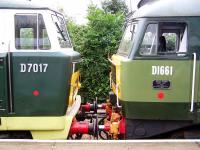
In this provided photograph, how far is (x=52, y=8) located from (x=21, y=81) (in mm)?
1329

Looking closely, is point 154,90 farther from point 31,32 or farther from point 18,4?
point 18,4

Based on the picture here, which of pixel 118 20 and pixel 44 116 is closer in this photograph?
pixel 44 116

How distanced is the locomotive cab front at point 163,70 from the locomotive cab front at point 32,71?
3.25 ft

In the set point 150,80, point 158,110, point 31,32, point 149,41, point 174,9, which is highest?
point 174,9

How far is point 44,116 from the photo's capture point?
6254 mm

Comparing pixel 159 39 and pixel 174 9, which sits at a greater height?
pixel 174 9

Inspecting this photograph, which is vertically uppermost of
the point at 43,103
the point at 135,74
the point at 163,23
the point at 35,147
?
the point at 163,23

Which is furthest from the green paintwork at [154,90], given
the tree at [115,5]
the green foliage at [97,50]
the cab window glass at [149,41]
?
the tree at [115,5]

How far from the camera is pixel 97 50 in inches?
421

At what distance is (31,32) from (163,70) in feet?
6.87

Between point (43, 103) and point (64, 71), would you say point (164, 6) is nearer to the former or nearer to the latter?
point (64, 71)

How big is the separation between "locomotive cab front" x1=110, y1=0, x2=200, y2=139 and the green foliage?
418cm

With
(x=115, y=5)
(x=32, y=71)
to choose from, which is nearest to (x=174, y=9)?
(x=32, y=71)

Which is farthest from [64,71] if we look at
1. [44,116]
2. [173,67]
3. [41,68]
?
[173,67]
